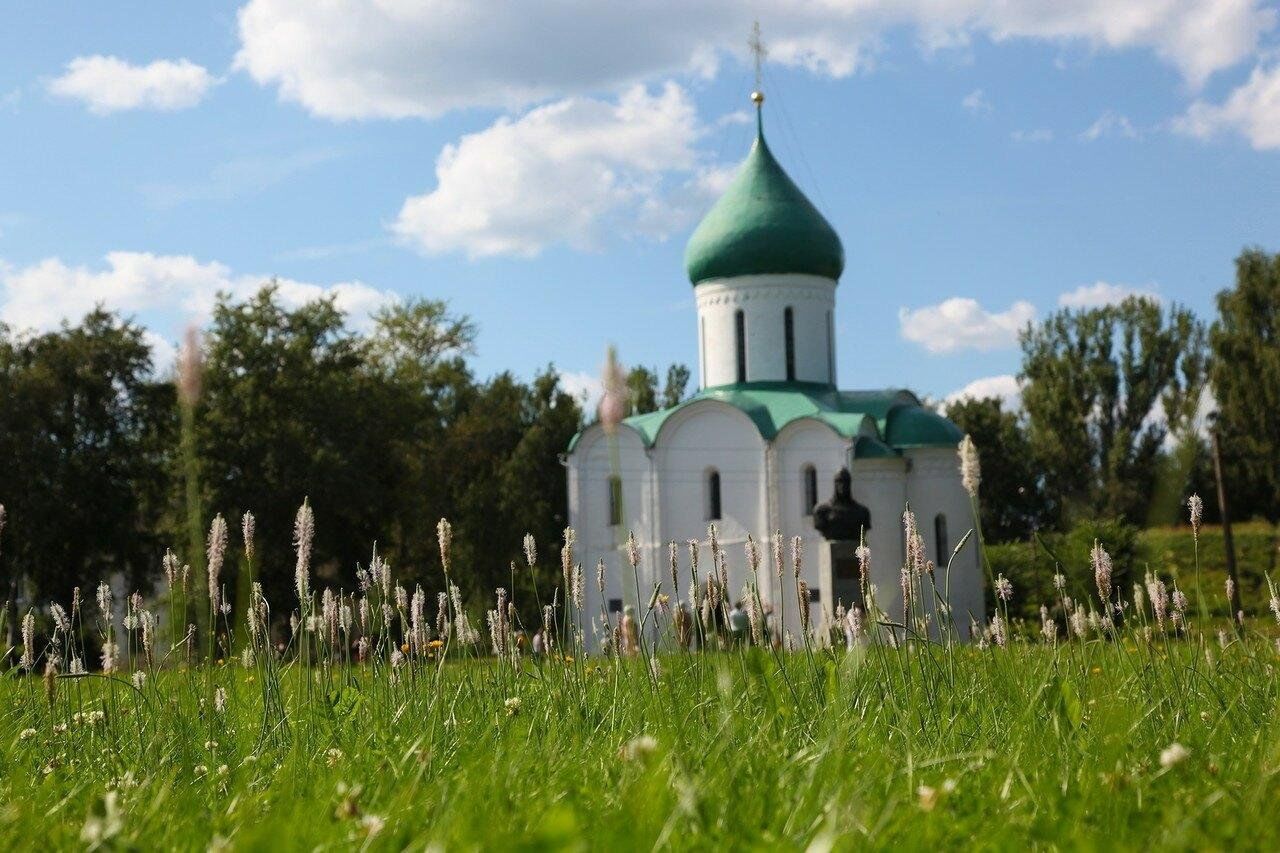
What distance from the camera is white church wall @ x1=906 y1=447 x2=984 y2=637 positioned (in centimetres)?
2884

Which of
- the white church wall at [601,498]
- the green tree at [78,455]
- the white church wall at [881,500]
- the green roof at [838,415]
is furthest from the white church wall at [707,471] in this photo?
the green tree at [78,455]

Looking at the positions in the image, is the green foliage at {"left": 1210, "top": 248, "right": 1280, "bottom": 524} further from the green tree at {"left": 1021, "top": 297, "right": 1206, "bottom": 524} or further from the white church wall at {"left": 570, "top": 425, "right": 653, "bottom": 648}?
the white church wall at {"left": 570, "top": 425, "right": 653, "bottom": 648}

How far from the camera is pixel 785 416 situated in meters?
28.7

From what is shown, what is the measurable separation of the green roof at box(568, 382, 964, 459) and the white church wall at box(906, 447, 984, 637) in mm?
352

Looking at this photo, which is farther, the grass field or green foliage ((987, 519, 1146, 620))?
green foliage ((987, 519, 1146, 620))

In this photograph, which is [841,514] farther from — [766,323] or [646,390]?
[646,390]

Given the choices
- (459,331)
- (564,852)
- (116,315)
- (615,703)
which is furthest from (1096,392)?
(564,852)

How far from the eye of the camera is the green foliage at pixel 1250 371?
37219 millimetres

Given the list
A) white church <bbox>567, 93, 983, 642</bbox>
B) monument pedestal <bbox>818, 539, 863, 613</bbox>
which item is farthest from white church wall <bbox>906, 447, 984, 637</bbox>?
monument pedestal <bbox>818, 539, 863, 613</bbox>

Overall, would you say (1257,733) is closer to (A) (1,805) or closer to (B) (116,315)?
(A) (1,805)

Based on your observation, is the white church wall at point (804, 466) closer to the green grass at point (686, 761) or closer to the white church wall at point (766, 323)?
the white church wall at point (766, 323)

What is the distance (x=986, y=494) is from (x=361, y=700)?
4087 centimetres

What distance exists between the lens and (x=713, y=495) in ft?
95.5

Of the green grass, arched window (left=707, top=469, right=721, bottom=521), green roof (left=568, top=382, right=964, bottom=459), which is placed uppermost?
green roof (left=568, top=382, right=964, bottom=459)
